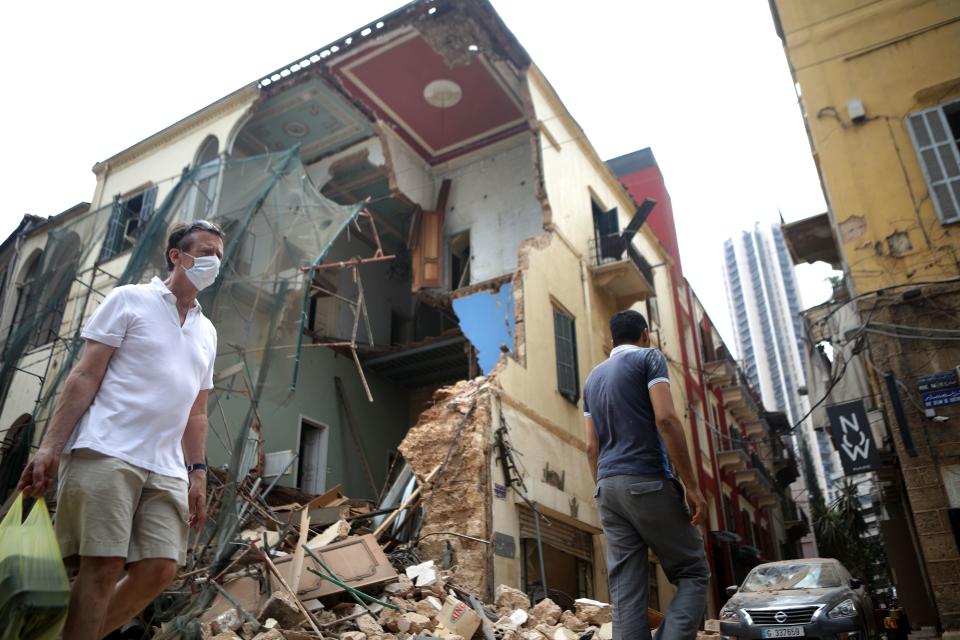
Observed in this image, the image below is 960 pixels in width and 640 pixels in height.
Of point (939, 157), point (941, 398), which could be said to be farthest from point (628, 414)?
point (939, 157)

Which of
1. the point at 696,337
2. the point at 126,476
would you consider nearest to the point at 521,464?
the point at 126,476

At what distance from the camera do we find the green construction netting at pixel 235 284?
801 centimetres

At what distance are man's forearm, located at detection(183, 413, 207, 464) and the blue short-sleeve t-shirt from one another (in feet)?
6.20

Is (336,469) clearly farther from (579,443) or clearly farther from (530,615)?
(530,615)

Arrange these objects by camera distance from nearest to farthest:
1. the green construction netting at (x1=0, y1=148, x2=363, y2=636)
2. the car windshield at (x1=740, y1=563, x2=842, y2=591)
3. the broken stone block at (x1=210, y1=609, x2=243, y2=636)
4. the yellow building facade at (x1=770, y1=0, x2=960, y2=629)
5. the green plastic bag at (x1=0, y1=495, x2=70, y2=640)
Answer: the green plastic bag at (x1=0, y1=495, x2=70, y2=640) < the broken stone block at (x1=210, y1=609, x2=243, y2=636) < the green construction netting at (x1=0, y1=148, x2=363, y2=636) < the yellow building facade at (x1=770, y1=0, x2=960, y2=629) < the car windshield at (x1=740, y1=563, x2=842, y2=591)

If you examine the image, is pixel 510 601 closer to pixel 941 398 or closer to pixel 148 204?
pixel 941 398

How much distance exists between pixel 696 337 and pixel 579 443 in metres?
12.6

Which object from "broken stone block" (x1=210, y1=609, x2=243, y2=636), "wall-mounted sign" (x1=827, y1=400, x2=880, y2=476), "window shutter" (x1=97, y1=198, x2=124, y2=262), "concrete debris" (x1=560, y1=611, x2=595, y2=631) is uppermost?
"window shutter" (x1=97, y1=198, x2=124, y2=262)

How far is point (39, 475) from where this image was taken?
2150 mm

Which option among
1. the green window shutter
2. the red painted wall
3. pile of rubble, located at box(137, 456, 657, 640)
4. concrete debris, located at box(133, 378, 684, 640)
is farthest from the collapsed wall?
the red painted wall

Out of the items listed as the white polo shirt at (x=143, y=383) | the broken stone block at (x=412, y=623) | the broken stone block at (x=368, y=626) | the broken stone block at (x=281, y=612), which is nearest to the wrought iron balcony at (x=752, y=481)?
the broken stone block at (x=412, y=623)

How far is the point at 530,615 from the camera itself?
21.0ft

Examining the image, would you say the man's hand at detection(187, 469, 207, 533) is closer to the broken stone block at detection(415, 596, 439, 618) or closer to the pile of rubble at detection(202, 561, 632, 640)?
the pile of rubble at detection(202, 561, 632, 640)

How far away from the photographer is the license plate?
7113 millimetres
